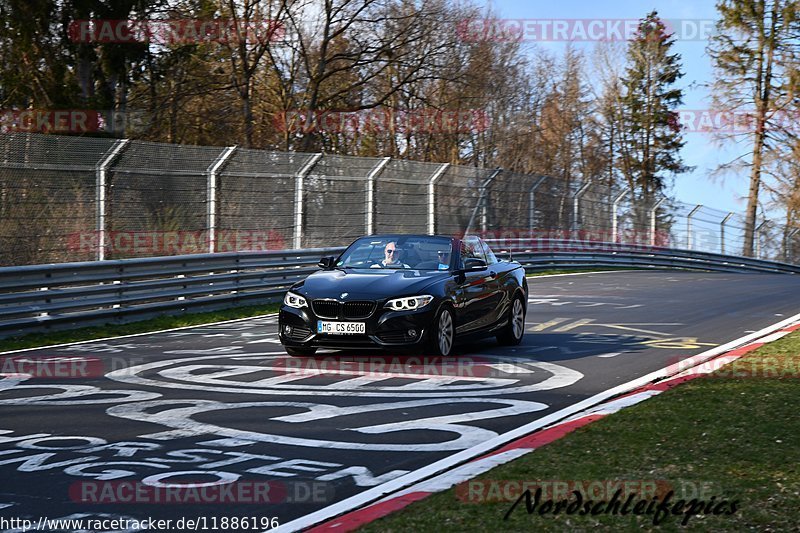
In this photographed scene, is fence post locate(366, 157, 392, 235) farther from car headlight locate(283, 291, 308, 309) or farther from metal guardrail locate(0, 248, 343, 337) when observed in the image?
car headlight locate(283, 291, 308, 309)

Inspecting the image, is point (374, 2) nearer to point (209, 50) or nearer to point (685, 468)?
point (209, 50)

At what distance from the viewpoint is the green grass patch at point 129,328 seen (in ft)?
45.8

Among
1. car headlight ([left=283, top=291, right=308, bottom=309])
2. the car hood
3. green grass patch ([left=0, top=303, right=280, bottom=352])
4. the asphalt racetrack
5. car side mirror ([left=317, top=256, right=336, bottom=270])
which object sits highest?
car side mirror ([left=317, top=256, right=336, bottom=270])

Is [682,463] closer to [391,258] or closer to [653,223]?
[391,258]

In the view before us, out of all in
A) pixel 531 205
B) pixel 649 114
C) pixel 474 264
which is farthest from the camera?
pixel 649 114

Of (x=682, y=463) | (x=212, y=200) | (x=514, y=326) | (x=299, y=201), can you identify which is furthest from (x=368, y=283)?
(x=299, y=201)

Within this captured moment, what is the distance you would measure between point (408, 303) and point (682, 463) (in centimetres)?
542

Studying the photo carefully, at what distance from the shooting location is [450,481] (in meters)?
6.09

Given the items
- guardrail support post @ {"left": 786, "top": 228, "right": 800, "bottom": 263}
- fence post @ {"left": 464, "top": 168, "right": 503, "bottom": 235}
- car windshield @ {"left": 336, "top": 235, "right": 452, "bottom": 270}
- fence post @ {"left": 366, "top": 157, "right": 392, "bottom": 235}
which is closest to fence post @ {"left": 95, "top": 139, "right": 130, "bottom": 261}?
car windshield @ {"left": 336, "top": 235, "right": 452, "bottom": 270}

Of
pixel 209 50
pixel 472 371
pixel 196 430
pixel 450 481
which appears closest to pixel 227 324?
pixel 472 371

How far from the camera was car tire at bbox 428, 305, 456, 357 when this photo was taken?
11.6 meters

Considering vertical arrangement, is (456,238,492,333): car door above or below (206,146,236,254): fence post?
below

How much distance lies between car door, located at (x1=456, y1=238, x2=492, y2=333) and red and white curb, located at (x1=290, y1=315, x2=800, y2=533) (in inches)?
94.6

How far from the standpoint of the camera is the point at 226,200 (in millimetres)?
20359
